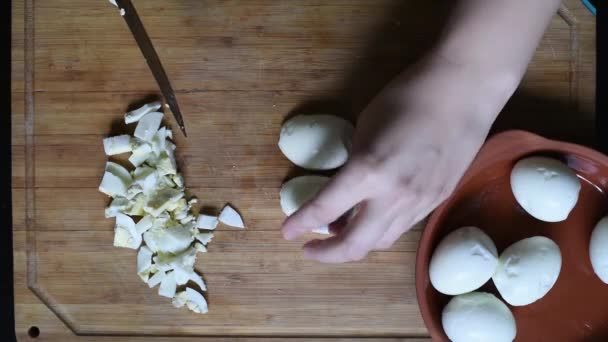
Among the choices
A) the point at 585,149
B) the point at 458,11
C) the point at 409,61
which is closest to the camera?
the point at 458,11

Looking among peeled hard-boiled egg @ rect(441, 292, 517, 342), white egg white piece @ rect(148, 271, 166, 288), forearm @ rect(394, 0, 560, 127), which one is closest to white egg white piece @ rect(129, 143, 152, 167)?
white egg white piece @ rect(148, 271, 166, 288)

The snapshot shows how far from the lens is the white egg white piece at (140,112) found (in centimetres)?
101

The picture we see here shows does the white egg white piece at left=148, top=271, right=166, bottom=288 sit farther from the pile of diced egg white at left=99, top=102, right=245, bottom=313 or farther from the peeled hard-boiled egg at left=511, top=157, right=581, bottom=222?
the peeled hard-boiled egg at left=511, top=157, right=581, bottom=222

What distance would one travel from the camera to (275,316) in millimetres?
1041

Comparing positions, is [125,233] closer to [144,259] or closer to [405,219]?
[144,259]

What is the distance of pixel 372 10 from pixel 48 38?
59 centimetres

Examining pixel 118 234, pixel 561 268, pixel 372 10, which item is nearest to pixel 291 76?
pixel 372 10

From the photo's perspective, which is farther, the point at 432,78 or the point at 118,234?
the point at 118,234

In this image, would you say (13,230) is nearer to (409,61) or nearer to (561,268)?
(409,61)

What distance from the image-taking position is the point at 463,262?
908 mm

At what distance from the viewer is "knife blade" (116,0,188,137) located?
962mm

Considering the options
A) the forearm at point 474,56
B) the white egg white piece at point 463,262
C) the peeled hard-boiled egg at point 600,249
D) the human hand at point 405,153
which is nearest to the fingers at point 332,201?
the human hand at point 405,153

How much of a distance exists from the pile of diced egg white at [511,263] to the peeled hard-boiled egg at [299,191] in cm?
22

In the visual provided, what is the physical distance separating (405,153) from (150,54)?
508 millimetres
